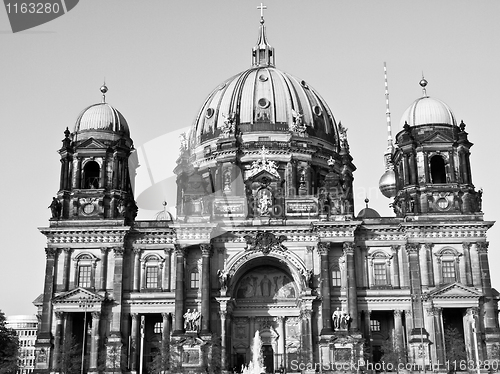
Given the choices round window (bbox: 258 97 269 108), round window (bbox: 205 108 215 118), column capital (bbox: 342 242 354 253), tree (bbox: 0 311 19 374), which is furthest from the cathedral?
round window (bbox: 205 108 215 118)

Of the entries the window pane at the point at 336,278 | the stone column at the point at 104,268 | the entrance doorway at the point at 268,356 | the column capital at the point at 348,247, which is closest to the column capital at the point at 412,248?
the column capital at the point at 348,247

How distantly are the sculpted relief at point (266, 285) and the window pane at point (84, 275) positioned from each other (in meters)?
13.4

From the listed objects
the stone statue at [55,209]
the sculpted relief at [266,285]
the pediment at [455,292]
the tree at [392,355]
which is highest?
the stone statue at [55,209]

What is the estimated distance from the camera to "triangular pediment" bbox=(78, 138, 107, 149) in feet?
224

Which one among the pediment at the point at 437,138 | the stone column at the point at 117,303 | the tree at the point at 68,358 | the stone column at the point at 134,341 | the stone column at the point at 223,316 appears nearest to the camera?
the tree at the point at 68,358

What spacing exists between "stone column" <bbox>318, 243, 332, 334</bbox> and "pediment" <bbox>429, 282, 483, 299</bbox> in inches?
335

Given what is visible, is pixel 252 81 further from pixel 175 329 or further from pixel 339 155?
pixel 175 329

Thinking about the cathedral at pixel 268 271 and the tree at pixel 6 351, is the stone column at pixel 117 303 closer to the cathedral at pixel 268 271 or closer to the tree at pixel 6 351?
the cathedral at pixel 268 271

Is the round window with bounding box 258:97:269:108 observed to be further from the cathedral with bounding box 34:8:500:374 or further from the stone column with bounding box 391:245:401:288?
the stone column with bounding box 391:245:401:288

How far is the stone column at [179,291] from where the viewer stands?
2483 inches

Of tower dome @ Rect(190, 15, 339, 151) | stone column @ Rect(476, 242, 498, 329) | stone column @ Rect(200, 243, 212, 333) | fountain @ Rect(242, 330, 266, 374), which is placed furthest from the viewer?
tower dome @ Rect(190, 15, 339, 151)

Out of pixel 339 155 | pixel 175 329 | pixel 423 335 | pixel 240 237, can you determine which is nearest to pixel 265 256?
pixel 240 237

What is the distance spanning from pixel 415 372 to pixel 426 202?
48.8 ft

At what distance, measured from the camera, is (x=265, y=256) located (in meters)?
65.7
